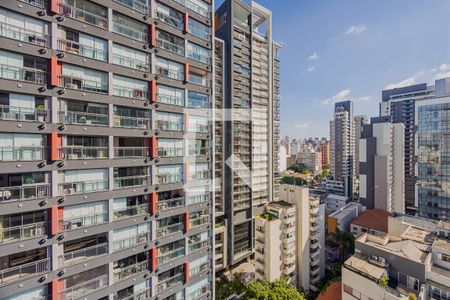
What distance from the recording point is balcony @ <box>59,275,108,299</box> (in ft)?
26.4

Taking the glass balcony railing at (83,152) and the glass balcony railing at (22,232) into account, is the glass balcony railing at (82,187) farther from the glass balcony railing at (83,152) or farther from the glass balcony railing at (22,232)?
the glass balcony railing at (22,232)

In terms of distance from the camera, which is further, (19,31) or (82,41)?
(82,41)

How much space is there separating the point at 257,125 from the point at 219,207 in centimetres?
1346

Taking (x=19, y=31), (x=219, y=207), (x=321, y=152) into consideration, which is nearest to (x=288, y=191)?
(x=219, y=207)

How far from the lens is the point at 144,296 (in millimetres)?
9961

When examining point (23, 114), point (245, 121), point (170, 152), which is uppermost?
point (245, 121)

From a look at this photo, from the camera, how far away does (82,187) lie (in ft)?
27.7

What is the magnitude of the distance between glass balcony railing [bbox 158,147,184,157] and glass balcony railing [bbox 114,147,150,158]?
0.71 metres

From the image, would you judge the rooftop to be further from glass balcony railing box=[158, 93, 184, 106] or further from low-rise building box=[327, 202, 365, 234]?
glass balcony railing box=[158, 93, 184, 106]

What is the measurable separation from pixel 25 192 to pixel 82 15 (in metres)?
7.08

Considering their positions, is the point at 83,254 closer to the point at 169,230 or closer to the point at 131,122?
the point at 169,230

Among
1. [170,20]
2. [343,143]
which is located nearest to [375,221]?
[343,143]

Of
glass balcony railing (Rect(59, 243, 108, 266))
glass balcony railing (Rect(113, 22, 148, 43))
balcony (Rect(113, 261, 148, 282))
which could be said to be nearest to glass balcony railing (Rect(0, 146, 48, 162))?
glass balcony railing (Rect(59, 243, 108, 266))

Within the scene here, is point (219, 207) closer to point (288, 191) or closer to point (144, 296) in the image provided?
point (288, 191)
